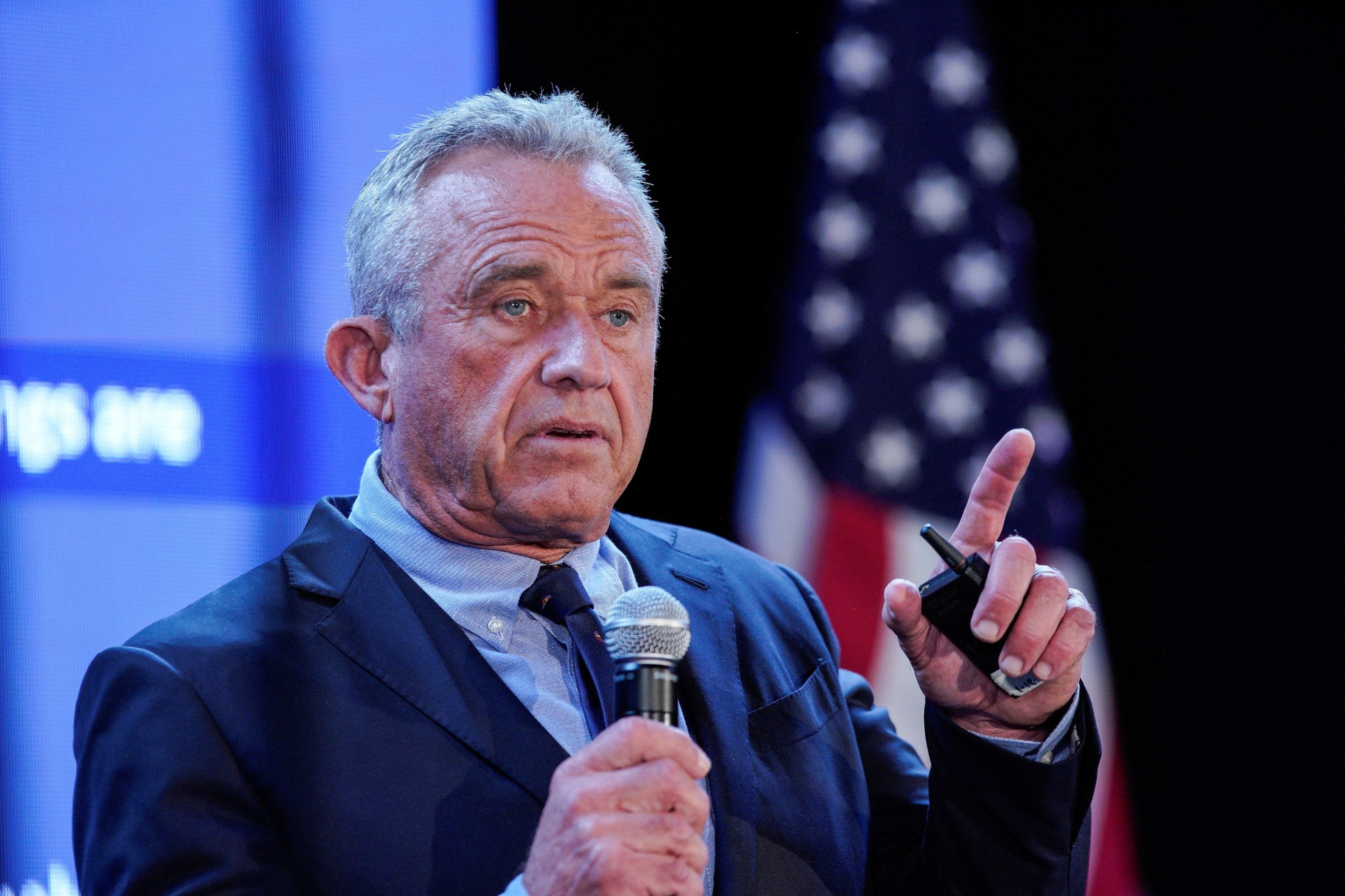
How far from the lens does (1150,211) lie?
3.30m

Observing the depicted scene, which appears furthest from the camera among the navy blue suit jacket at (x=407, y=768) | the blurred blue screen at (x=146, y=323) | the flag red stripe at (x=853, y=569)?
the flag red stripe at (x=853, y=569)

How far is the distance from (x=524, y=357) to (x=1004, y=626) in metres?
0.72

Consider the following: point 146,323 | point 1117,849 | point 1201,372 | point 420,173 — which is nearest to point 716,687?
point 420,173

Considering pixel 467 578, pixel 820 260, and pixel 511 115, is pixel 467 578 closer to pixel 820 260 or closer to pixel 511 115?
pixel 511 115

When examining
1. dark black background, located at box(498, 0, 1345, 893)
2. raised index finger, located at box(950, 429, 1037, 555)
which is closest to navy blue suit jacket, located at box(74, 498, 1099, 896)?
raised index finger, located at box(950, 429, 1037, 555)

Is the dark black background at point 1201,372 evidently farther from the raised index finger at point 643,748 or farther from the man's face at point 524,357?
the raised index finger at point 643,748

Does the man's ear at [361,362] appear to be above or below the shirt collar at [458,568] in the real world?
above

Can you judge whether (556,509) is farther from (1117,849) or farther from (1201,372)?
(1201,372)

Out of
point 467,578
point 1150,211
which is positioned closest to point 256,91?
point 467,578

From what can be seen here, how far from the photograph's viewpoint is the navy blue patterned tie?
1.56 m

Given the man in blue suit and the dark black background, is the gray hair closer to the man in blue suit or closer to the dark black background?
the man in blue suit

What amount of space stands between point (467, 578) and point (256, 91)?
0.97 meters

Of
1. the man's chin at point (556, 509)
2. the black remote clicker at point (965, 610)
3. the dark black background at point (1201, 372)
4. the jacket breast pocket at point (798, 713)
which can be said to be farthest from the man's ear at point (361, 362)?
the dark black background at point (1201, 372)

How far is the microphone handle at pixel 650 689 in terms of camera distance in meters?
1.12
